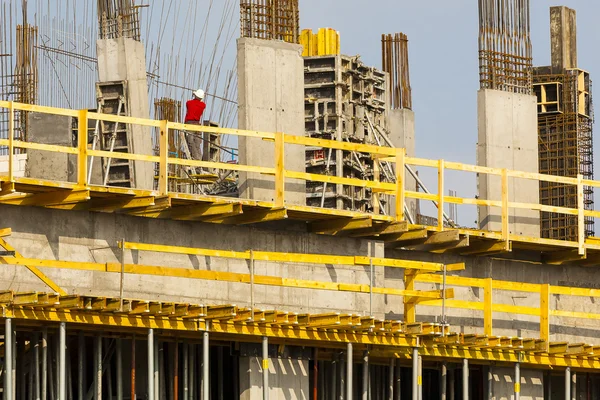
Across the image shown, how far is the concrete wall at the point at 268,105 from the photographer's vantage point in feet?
98.0

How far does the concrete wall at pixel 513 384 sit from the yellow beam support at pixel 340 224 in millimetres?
4632

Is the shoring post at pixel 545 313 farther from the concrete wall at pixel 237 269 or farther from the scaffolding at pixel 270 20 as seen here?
the scaffolding at pixel 270 20

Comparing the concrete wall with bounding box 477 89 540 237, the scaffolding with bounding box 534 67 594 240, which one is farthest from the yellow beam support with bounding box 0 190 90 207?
the scaffolding with bounding box 534 67 594 240

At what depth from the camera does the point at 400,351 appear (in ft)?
98.3

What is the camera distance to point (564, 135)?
4956 cm

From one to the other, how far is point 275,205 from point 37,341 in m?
4.55

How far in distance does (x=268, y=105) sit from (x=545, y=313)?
6461 millimetres

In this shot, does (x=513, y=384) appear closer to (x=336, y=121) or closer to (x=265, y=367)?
(x=265, y=367)

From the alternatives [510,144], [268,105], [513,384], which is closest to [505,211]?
[513,384]

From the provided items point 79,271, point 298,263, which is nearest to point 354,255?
point 298,263

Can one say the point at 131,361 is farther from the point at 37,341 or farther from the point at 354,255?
the point at 354,255

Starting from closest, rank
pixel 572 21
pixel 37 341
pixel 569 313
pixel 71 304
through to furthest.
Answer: pixel 71 304 < pixel 37 341 < pixel 569 313 < pixel 572 21

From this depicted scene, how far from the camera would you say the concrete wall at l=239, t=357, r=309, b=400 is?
1098 inches

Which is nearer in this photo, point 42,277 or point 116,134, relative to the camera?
point 42,277
